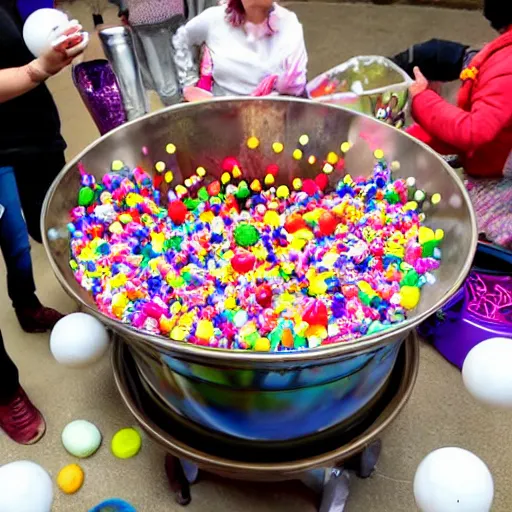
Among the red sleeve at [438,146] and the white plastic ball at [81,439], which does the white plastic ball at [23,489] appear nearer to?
the white plastic ball at [81,439]

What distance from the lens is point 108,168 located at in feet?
4.28

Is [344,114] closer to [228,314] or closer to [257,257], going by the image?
[257,257]

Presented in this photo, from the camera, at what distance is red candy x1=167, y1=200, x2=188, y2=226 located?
1420 mm

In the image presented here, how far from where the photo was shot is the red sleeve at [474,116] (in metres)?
1.42

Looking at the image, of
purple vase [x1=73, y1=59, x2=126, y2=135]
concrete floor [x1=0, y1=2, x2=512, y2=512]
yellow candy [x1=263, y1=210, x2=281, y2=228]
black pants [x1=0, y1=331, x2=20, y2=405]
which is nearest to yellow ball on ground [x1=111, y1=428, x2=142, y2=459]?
concrete floor [x1=0, y1=2, x2=512, y2=512]

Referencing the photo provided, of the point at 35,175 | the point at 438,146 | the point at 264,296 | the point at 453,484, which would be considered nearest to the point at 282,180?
the point at 264,296

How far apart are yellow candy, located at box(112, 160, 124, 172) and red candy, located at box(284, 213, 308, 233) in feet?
1.31

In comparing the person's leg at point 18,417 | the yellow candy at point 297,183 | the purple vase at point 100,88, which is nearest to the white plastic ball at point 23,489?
the person's leg at point 18,417

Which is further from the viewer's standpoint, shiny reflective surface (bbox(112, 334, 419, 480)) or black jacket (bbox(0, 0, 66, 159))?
black jacket (bbox(0, 0, 66, 159))

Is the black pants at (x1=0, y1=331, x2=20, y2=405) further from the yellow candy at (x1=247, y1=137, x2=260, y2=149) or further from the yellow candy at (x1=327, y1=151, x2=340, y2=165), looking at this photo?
the yellow candy at (x1=327, y1=151, x2=340, y2=165)

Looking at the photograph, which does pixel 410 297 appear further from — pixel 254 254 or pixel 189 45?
pixel 189 45

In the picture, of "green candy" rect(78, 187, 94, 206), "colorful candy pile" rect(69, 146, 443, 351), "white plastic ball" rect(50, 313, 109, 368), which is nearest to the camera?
"white plastic ball" rect(50, 313, 109, 368)

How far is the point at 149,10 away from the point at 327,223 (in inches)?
33.5

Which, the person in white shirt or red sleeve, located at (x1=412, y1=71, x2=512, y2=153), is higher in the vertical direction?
the person in white shirt
